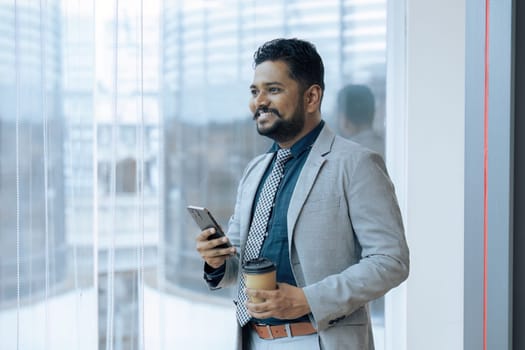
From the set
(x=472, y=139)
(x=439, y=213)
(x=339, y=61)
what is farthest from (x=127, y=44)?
(x=472, y=139)

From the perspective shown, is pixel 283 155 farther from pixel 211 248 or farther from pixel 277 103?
pixel 211 248

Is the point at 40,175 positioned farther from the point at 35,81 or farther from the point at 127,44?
the point at 127,44

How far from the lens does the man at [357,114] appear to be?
308 centimetres

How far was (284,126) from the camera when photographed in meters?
1.64

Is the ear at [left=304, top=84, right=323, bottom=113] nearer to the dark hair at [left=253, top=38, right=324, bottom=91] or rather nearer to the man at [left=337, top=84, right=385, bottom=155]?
the dark hair at [left=253, top=38, right=324, bottom=91]

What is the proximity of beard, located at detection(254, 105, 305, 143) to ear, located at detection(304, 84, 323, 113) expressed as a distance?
→ 0.03 m

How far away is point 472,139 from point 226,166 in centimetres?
199

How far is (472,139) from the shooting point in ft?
3.16

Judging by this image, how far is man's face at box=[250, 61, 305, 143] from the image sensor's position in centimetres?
163

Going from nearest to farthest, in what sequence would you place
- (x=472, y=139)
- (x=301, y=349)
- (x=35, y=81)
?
(x=472, y=139)
(x=301, y=349)
(x=35, y=81)

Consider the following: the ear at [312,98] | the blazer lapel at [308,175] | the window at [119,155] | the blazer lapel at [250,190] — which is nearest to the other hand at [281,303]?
the blazer lapel at [308,175]

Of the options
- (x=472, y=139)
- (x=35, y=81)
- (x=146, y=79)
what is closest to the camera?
(x=472, y=139)

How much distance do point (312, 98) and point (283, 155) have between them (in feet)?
0.58

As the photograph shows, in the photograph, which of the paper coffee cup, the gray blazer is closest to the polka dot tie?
the gray blazer
